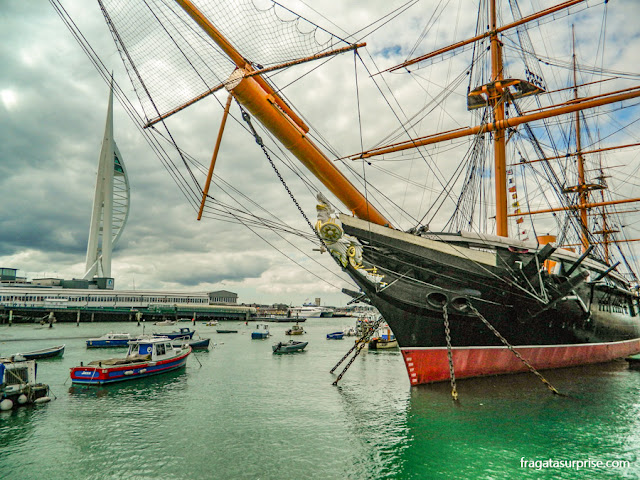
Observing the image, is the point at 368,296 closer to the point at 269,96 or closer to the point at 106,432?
the point at 269,96

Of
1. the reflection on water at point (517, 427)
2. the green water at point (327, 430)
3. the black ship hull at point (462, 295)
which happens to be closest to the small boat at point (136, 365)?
the green water at point (327, 430)

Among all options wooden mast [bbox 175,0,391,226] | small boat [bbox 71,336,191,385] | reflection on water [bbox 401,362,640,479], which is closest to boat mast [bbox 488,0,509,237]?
reflection on water [bbox 401,362,640,479]

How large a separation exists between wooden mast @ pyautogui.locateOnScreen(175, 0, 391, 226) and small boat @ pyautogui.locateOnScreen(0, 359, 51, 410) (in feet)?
53.3

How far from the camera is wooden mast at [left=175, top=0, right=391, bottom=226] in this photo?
37.9 feet

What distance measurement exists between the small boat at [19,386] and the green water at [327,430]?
1.82 ft

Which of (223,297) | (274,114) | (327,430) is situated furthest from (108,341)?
(223,297)

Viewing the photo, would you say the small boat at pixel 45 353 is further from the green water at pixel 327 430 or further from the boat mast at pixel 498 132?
the boat mast at pixel 498 132

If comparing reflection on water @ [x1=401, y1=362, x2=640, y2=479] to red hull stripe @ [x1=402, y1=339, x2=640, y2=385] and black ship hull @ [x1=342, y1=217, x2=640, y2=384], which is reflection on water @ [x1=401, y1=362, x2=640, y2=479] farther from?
black ship hull @ [x1=342, y1=217, x2=640, y2=384]

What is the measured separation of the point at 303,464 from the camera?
1117cm

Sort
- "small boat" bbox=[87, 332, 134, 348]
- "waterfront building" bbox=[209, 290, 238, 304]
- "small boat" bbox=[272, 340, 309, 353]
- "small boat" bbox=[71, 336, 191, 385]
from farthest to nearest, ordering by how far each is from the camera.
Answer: "waterfront building" bbox=[209, 290, 238, 304] < "small boat" bbox=[87, 332, 134, 348] < "small boat" bbox=[272, 340, 309, 353] < "small boat" bbox=[71, 336, 191, 385]

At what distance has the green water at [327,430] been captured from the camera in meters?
10.9

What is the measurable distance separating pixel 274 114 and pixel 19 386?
55.6ft

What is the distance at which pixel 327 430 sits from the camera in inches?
562

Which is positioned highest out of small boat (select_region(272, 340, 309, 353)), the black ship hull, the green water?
the black ship hull
